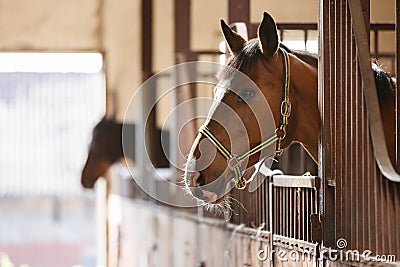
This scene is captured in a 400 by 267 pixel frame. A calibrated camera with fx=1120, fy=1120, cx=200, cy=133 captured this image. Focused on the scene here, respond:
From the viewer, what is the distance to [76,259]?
1442cm

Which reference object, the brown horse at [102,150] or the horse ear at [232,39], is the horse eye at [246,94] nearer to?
the horse ear at [232,39]

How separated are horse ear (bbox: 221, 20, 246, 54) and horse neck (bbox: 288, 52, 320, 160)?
0.18m

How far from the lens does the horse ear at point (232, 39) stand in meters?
3.67

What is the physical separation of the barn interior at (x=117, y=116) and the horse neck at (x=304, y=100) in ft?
0.81

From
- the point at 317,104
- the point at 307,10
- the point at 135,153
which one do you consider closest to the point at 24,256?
the point at 135,153

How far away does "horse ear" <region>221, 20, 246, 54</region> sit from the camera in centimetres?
367

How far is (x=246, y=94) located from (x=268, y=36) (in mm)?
196

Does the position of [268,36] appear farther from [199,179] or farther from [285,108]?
[199,179]

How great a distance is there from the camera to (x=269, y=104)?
359cm

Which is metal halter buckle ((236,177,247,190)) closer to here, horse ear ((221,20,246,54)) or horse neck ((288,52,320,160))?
horse neck ((288,52,320,160))

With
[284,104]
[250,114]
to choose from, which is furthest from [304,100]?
[250,114]

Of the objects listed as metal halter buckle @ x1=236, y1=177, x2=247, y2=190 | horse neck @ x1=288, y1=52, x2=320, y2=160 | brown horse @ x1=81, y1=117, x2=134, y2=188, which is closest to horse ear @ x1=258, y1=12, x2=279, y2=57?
horse neck @ x1=288, y1=52, x2=320, y2=160

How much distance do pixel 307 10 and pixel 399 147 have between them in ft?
16.5

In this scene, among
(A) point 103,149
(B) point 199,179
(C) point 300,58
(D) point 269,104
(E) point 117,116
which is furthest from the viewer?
(E) point 117,116
